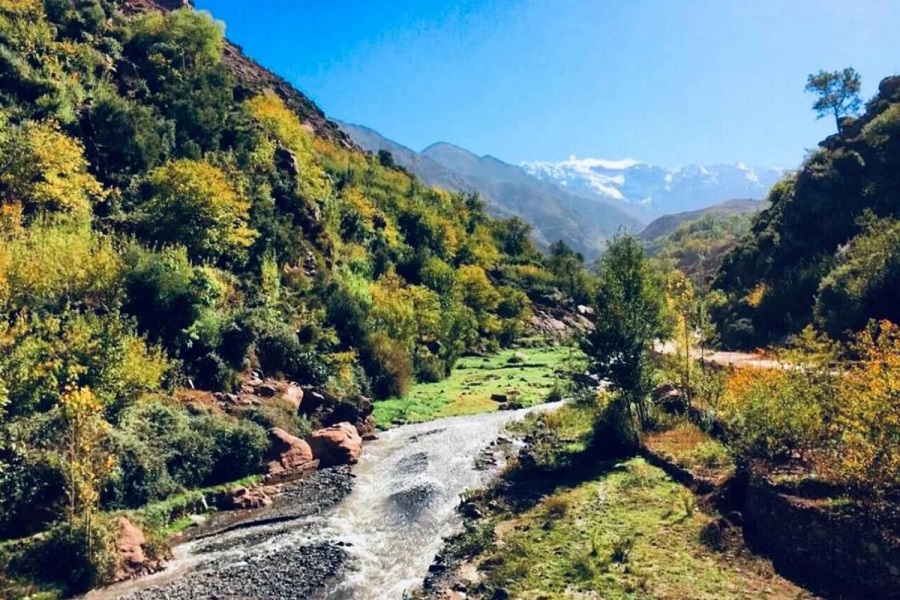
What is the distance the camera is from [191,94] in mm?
72688

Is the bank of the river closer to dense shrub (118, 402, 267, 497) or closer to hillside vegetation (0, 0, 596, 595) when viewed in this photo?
dense shrub (118, 402, 267, 497)

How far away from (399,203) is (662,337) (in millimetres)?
75908

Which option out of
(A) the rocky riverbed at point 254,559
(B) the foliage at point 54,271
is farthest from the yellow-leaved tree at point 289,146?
(A) the rocky riverbed at point 254,559

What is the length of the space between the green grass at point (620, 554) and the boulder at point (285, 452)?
16.6m

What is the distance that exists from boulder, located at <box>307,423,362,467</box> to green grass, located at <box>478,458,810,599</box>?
14.9 metres

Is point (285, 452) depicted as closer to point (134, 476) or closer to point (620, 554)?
point (134, 476)

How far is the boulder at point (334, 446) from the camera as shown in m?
38.3

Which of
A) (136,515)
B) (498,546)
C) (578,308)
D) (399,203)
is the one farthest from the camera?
(578,308)

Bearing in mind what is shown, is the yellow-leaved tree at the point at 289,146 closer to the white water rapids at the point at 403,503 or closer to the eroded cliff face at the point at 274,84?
the eroded cliff face at the point at 274,84

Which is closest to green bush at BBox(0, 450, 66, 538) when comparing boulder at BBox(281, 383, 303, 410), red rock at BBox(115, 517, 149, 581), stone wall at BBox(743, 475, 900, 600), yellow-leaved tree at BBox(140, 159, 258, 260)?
red rock at BBox(115, 517, 149, 581)

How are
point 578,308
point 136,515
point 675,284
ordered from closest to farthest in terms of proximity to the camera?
point 136,515 → point 675,284 → point 578,308

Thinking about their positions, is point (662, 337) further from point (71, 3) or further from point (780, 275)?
point (71, 3)

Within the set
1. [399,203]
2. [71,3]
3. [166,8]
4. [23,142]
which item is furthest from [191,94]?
[166,8]

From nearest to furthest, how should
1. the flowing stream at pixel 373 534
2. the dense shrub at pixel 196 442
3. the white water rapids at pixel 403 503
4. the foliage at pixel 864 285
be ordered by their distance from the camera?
the flowing stream at pixel 373 534 → the white water rapids at pixel 403 503 → the dense shrub at pixel 196 442 → the foliage at pixel 864 285
